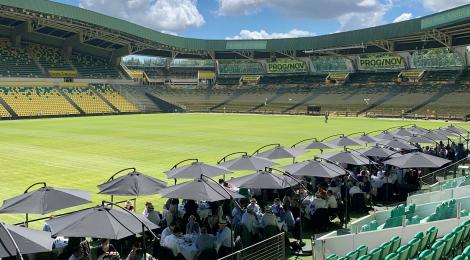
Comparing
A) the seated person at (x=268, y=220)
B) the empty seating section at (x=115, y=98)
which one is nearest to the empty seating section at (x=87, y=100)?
the empty seating section at (x=115, y=98)

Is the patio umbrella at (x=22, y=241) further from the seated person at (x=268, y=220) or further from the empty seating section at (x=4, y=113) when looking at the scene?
the empty seating section at (x=4, y=113)

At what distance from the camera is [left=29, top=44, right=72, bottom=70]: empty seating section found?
80.4m

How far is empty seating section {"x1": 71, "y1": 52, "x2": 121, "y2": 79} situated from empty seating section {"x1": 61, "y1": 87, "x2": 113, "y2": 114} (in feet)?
18.4

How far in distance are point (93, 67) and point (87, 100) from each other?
14.0 meters

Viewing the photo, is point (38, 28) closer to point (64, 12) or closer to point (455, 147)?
point (64, 12)

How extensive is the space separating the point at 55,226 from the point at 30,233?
0.86m

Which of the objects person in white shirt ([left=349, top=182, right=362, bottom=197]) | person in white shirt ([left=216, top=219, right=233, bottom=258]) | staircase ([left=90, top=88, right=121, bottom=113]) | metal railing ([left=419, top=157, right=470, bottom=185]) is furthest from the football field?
staircase ([left=90, top=88, right=121, bottom=113])

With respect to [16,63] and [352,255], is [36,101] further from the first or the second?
[352,255]

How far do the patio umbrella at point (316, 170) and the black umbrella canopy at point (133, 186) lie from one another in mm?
4101

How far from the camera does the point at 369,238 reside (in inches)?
363

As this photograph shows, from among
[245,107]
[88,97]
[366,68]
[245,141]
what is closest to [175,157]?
[245,141]

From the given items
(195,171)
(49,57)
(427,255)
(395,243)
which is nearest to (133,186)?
(195,171)

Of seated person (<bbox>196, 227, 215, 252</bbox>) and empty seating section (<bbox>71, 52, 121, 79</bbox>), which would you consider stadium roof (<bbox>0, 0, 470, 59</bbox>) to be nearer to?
empty seating section (<bbox>71, 52, 121, 79</bbox>)

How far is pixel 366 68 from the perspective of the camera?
88.7 metres
